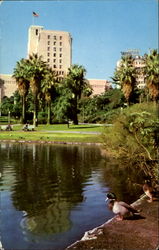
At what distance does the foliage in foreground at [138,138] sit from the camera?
491 inches

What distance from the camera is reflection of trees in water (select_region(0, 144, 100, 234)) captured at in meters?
8.93

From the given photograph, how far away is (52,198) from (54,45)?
16.2 ft

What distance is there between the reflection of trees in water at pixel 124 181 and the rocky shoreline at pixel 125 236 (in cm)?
340

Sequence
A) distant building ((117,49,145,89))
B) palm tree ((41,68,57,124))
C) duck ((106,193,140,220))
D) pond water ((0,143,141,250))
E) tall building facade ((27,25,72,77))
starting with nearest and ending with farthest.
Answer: pond water ((0,143,141,250)), tall building facade ((27,25,72,77)), duck ((106,193,140,220)), distant building ((117,49,145,89)), palm tree ((41,68,57,124))

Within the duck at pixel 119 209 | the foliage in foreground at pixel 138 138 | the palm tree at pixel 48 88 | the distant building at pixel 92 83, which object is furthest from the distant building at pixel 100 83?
the palm tree at pixel 48 88

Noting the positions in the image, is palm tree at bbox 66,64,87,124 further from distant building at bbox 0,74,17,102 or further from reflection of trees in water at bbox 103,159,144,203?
reflection of trees in water at bbox 103,159,144,203

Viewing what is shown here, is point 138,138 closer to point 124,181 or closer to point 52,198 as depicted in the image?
point 124,181

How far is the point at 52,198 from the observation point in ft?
36.9

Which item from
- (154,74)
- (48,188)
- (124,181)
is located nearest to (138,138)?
(124,181)

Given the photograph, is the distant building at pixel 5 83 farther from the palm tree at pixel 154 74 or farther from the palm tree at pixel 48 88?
the palm tree at pixel 154 74

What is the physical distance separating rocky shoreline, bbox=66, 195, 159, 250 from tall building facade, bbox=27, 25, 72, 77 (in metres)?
3.96

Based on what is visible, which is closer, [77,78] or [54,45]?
[54,45]

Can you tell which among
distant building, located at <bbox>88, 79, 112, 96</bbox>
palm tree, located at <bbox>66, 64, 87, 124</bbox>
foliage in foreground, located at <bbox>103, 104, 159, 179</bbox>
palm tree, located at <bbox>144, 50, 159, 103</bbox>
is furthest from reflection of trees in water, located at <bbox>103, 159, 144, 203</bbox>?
distant building, located at <bbox>88, 79, 112, 96</bbox>

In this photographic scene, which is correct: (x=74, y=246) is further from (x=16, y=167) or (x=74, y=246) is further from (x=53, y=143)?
(x=53, y=143)
